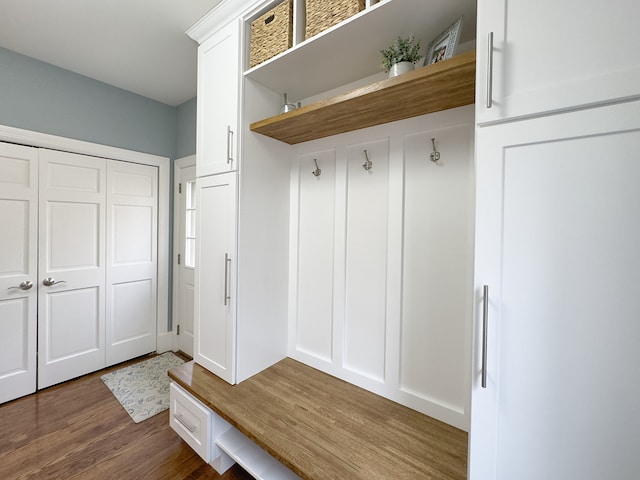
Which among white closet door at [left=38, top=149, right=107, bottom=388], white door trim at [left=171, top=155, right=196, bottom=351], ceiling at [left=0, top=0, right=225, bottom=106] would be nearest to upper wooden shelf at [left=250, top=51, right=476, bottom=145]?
ceiling at [left=0, top=0, right=225, bottom=106]

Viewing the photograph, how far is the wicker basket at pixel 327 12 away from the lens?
1106 mm

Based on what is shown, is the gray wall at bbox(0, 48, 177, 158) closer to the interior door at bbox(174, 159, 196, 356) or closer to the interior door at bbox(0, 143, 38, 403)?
the interior door at bbox(0, 143, 38, 403)

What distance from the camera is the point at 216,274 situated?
158 cm

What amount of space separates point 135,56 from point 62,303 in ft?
Answer: 7.04

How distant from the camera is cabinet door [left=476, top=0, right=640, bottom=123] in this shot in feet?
1.97

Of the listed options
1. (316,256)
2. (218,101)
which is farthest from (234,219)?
(218,101)

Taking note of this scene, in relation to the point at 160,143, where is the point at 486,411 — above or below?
below

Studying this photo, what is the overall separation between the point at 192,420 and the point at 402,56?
2.08 m

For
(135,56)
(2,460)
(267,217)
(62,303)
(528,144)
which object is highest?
(135,56)

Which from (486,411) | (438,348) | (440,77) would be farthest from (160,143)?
(486,411)

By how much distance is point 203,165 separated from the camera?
65.1 inches

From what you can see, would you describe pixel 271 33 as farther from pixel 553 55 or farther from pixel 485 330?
pixel 485 330

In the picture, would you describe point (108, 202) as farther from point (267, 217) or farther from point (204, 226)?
point (267, 217)

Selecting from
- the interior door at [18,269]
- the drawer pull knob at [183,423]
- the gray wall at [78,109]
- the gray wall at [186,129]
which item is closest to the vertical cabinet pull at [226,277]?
the drawer pull knob at [183,423]
